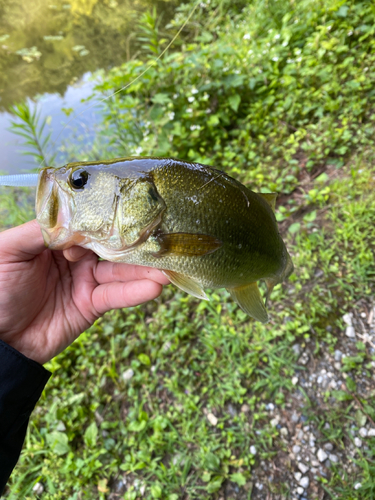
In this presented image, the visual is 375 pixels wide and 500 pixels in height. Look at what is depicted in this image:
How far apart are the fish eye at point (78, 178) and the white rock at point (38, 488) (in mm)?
2430

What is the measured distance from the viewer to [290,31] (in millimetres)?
4105

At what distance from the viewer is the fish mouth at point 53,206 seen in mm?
1382

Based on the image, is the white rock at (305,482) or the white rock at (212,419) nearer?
the white rock at (305,482)

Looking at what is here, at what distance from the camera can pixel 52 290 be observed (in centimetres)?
192

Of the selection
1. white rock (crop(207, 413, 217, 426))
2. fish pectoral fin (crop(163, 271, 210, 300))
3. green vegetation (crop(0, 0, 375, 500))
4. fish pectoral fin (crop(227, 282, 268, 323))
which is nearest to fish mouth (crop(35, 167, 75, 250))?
fish pectoral fin (crop(163, 271, 210, 300))

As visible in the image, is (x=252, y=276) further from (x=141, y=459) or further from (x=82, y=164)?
(x=141, y=459)

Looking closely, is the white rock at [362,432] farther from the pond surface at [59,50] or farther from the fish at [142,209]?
the pond surface at [59,50]

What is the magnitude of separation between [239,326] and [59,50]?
11.9 m

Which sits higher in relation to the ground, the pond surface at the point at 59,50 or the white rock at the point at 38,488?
the pond surface at the point at 59,50

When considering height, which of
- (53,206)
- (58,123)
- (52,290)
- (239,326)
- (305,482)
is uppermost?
(53,206)

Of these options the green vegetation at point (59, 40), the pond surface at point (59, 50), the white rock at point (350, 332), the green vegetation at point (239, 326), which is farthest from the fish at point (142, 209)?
the green vegetation at point (59, 40)

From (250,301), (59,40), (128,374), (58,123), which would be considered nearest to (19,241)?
(250,301)

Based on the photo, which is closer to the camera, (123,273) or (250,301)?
(250,301)

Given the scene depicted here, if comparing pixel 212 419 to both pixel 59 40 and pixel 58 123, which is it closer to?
pixel 58 123
